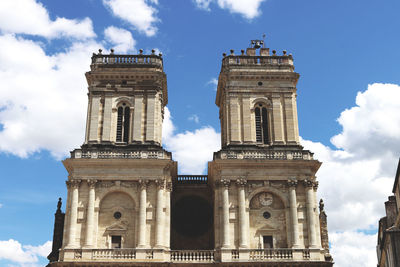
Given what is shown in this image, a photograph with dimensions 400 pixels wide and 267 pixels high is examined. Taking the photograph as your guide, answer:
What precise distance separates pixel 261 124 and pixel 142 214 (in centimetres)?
1254

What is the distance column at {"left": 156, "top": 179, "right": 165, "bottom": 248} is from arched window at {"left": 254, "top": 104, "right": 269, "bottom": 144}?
9.13m

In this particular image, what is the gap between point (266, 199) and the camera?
40.8 m

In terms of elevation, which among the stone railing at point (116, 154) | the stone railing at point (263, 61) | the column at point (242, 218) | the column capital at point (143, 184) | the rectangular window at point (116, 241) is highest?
the stone railing at point (263, 61)

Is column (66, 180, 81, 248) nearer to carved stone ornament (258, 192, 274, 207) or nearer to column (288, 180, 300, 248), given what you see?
carved stone ornament (258, 192, 274, 207)

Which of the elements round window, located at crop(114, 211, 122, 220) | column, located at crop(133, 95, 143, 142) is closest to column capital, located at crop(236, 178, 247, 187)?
column, located at crop(133, 95, 143, 142)

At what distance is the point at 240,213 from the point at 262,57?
576 inches

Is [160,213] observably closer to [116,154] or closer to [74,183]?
[116,154]

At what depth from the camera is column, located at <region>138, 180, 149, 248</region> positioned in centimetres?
3853

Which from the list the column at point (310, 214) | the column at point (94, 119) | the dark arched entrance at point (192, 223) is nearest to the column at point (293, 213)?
the column at point (310, 214)

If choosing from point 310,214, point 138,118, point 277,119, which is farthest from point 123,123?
point 310,214

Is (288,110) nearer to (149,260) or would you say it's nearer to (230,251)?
(230,251)

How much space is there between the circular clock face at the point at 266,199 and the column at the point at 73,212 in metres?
14.0

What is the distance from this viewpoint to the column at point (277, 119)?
43.0 meters

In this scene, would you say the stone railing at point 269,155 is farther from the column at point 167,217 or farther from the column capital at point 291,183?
the column at point 167,217
